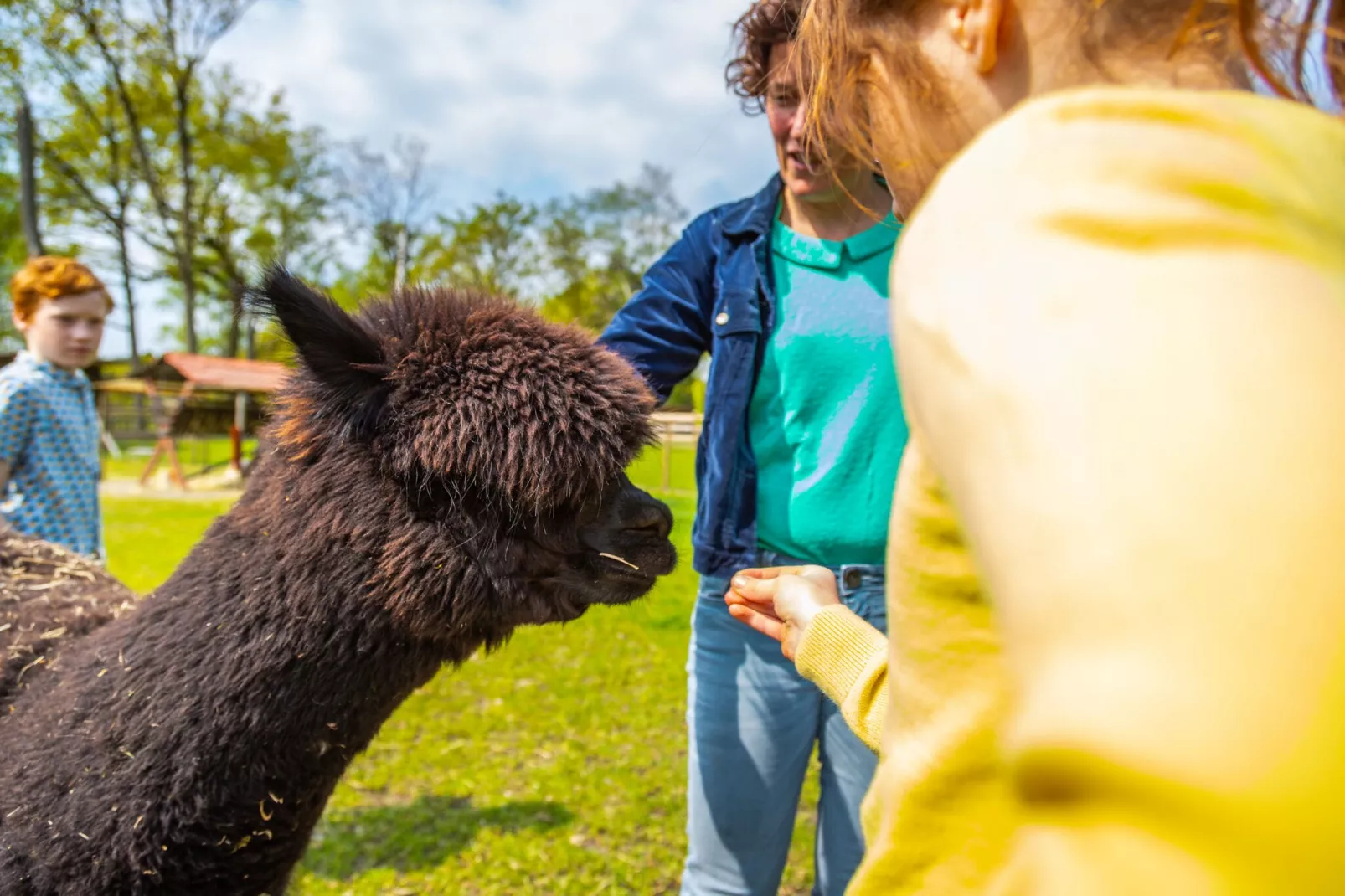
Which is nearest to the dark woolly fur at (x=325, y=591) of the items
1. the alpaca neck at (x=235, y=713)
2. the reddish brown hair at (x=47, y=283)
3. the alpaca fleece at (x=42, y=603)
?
the alpaca neck at (x=235, y=713)

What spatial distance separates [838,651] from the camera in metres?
1.06

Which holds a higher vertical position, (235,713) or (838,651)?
(838,651)

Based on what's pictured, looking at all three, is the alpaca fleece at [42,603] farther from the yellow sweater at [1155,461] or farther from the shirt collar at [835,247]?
the yellow sweater at [1155,461]

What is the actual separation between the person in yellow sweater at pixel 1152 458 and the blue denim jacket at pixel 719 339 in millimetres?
1553

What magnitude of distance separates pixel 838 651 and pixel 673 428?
758cm

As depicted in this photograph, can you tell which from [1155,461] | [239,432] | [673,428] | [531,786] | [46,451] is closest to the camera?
[1155,461]

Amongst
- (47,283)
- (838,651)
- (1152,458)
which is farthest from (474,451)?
(47,283)

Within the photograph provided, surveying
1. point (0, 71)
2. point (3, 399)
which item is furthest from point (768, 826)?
point (0, 71)

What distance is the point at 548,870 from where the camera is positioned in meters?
3.16

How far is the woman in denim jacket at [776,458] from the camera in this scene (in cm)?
200

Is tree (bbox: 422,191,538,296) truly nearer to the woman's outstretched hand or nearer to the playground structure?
the playground structure

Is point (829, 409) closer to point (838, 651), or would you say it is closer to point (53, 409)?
point (838, 651)

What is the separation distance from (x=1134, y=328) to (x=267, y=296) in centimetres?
151

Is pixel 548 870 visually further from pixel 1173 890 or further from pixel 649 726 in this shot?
pixel 1173 890
